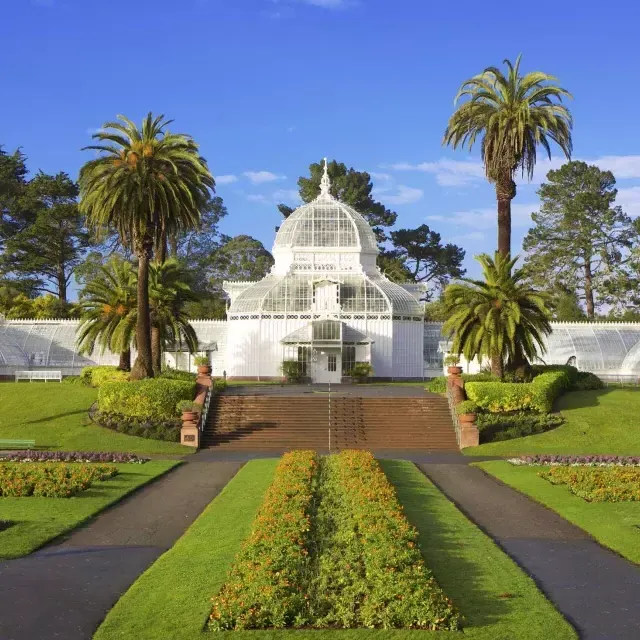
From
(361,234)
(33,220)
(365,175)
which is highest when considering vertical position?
(365,175)

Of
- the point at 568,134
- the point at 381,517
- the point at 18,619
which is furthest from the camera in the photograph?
the point at 568,134

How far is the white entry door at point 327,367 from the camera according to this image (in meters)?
57.2

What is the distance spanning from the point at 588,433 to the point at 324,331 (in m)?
23.8

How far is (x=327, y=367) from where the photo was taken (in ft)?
188

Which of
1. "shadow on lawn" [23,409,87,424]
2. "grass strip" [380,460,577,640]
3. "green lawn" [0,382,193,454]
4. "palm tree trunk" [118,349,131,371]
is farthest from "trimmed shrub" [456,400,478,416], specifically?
"palm tree trunk" [118,349,131,371]

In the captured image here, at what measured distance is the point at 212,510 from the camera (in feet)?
68.2

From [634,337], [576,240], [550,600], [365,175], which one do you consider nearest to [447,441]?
[550,600]

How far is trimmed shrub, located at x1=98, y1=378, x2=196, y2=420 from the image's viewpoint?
3728cm

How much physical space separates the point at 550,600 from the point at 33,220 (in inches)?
3334

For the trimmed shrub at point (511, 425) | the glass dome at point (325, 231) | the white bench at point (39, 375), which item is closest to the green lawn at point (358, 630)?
the trimmed shrub at point (511, 425)

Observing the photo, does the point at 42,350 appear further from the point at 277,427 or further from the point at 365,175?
the point at 365,175

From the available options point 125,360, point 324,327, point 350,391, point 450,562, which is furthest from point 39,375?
point 450,562

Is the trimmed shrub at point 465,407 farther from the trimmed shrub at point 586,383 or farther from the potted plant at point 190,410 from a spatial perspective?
the potted plant at point 190,410

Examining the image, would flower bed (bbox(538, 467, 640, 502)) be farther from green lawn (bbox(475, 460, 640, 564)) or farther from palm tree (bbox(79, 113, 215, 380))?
palm tree (bbox(79, 113, 215, 380))
